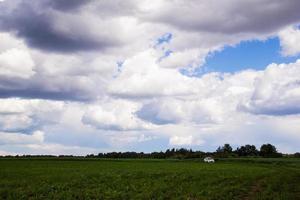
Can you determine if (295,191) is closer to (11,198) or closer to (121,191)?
(121,191)

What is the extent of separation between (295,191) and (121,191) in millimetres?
12910

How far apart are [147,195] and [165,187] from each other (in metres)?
5.92

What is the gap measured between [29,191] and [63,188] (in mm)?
3393

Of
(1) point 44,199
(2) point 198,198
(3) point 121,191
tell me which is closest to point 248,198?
(2) point 198,198

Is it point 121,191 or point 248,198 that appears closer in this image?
point 248,198

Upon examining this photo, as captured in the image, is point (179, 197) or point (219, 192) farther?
point (219, 192)

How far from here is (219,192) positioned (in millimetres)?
34312

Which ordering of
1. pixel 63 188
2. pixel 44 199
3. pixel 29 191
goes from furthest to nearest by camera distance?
pixel 63 188, pixel 29 191, pixel 44 199

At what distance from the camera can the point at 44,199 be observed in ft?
98.4

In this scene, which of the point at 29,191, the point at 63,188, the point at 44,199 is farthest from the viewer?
the point at 63,188

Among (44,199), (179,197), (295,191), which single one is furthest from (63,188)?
(295,191)

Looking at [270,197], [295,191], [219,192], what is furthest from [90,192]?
[295,191]

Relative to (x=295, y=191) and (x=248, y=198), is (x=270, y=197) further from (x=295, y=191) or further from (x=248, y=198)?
(x=295, y=191)

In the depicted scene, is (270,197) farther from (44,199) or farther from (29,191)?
(29,191)
